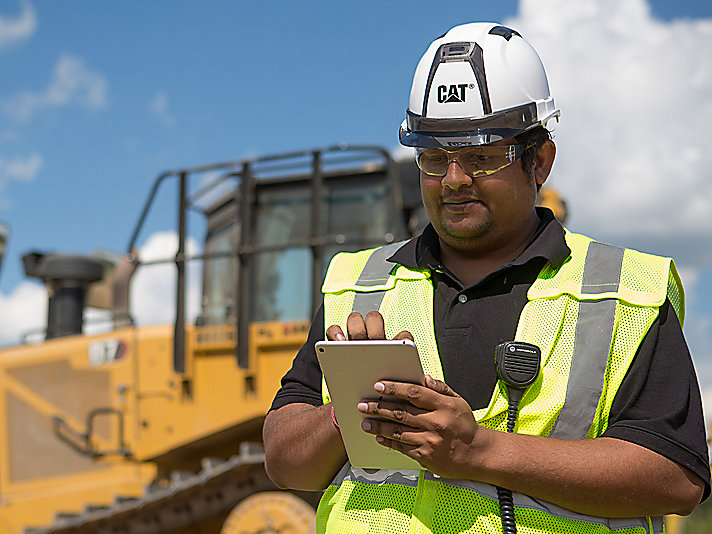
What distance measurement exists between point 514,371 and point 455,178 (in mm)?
393

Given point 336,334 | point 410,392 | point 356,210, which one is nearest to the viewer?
point 410,392

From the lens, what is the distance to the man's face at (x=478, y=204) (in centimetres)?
172

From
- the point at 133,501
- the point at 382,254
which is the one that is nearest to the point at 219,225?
the point at 133,501

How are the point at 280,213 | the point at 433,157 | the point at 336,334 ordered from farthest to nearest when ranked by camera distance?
1. the point at 280,213
2. the point at 433,157
3. the point at 336,334

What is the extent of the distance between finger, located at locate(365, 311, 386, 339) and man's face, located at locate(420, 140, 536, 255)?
13.1 inches

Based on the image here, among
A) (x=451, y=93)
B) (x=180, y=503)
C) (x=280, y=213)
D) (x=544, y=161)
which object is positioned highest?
(x=280, y=213)

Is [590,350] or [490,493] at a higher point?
[590,350]

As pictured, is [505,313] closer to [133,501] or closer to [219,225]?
[133,501]

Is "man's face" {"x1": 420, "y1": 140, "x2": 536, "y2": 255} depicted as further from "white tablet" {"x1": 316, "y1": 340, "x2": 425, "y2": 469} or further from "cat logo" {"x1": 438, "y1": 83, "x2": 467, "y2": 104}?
"white tablet" {"x1": 316, "y1": 340, "x2": 425, "y2": 469}

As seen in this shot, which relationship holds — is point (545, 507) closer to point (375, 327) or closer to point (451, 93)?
point (375, 327)

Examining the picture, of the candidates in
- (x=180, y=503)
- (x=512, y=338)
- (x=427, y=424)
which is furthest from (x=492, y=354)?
(x=180, y=503)

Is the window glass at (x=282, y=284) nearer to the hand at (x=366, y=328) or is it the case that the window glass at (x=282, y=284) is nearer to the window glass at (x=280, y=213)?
the window glass at (x=280, y=213)

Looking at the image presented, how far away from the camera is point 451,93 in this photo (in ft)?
5.85

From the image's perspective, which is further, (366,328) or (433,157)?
(433,157)
